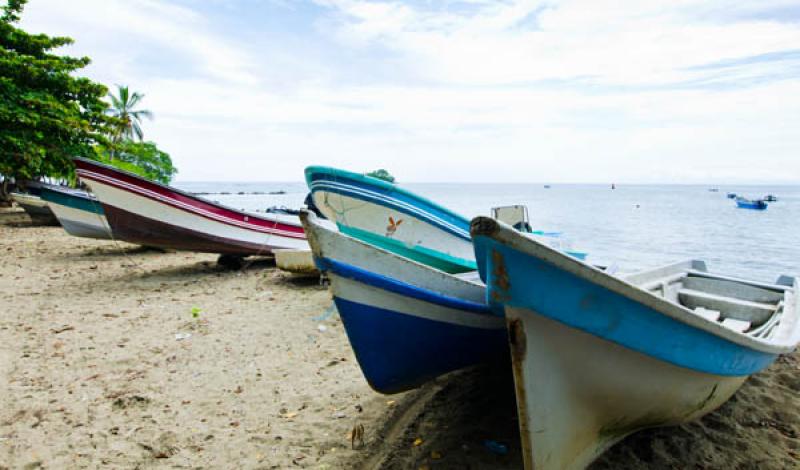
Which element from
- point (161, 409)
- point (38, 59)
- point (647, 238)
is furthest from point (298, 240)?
point (647, 238)

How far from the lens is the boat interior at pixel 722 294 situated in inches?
171

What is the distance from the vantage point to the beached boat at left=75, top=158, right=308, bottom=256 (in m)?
8.31

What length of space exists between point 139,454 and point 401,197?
13.7 ft

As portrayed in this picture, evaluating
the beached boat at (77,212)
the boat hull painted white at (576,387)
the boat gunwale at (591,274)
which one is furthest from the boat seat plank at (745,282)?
the beached boat at (77,212)

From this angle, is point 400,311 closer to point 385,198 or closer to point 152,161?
point 385,198

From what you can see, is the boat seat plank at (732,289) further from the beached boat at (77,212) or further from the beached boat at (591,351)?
the beached boat at (77,212)

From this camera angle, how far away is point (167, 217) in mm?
8727

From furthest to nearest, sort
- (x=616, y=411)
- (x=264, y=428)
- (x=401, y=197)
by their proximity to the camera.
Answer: (x=401, y=197)
(x=264, y=428)
(x=616, y=411)

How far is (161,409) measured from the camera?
3.80 meters

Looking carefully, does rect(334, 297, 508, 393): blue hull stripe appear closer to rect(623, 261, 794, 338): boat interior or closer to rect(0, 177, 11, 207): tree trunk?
rect(623, 261, 794, 338): boat interior

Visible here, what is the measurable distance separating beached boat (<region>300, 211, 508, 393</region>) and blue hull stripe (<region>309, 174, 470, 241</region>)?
11.2 feet

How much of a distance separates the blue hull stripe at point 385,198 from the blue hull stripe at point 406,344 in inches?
133

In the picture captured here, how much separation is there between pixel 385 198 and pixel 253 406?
3247mm

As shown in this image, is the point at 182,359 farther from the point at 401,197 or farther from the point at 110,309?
the point at 401,197
